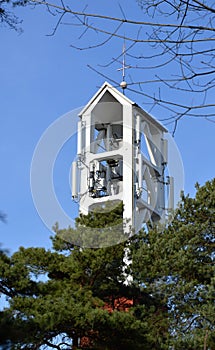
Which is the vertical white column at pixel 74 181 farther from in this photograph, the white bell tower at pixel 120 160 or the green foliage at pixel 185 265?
the green foliage at pixel 185 265

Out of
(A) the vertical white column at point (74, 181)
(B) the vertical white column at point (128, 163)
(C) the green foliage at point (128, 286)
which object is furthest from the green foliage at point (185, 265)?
(A) the vertical white column at point (74, 181)

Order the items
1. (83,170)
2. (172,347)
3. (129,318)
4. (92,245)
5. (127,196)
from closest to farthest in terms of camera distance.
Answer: (129,318), (172,347), (92,245), (127,196), (83,170)

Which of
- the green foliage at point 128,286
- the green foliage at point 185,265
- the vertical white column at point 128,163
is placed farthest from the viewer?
the vertical white column at point 128,163

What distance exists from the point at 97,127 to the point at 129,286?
5.09 meters

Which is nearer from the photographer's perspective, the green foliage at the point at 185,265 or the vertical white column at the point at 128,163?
the green foliage at the point at 185,265

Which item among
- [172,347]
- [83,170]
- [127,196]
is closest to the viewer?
[172,347]

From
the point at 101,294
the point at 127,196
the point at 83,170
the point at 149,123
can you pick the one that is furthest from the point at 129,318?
the point at 149,123

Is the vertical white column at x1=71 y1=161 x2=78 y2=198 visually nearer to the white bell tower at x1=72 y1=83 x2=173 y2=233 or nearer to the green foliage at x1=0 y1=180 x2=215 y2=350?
the white bell tower at x1=72 y1=83 x2=173 y2=233

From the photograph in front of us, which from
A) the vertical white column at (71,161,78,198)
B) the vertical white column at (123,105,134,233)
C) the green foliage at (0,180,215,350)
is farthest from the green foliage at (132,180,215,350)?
the vertical white column at (71,161,78,198)

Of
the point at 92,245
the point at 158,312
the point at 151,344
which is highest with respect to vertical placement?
the point at 92,245

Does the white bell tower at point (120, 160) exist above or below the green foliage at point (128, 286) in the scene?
above

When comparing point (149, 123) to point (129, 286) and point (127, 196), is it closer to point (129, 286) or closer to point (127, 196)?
point (127, 196)

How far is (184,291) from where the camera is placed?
41.5ft

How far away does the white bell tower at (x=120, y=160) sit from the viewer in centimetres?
1552
